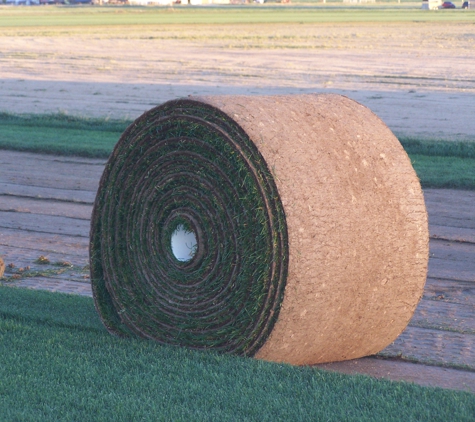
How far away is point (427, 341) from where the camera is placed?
5.26m

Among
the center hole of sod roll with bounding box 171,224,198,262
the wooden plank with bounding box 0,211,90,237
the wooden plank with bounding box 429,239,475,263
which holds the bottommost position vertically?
the wooden plank with bounding box 0,211,90,237

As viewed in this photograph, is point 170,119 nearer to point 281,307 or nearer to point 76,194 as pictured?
point 281,307

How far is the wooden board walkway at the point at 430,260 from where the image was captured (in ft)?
16.3

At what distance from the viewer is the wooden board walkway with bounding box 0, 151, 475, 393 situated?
16.3ft

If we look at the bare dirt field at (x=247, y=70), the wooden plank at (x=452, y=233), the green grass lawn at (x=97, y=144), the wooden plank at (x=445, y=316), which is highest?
the wooden plank at (x=445, y=316)

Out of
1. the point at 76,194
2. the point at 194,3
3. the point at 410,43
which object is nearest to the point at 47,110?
the point at 76,194

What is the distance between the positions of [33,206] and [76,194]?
0.65m

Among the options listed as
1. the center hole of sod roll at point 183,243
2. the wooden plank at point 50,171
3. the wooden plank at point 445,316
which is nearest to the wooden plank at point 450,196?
the wooden plank at point 445,316

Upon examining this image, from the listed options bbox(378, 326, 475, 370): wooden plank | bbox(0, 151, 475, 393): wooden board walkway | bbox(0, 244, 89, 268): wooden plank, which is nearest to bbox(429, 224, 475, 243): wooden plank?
bbox(0, 151, 475, 393): wooden board walkway

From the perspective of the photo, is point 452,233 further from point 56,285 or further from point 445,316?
point 56,285

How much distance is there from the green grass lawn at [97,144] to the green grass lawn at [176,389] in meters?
5.70

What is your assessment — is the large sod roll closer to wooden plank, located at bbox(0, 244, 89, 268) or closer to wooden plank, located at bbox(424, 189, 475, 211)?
wooden plank, located at bbox(0, 244, 89, 268)

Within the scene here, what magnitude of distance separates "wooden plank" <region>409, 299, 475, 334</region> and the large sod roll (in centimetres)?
62

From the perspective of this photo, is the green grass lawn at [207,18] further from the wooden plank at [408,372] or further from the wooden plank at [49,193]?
the wooden plank at [408,372]
